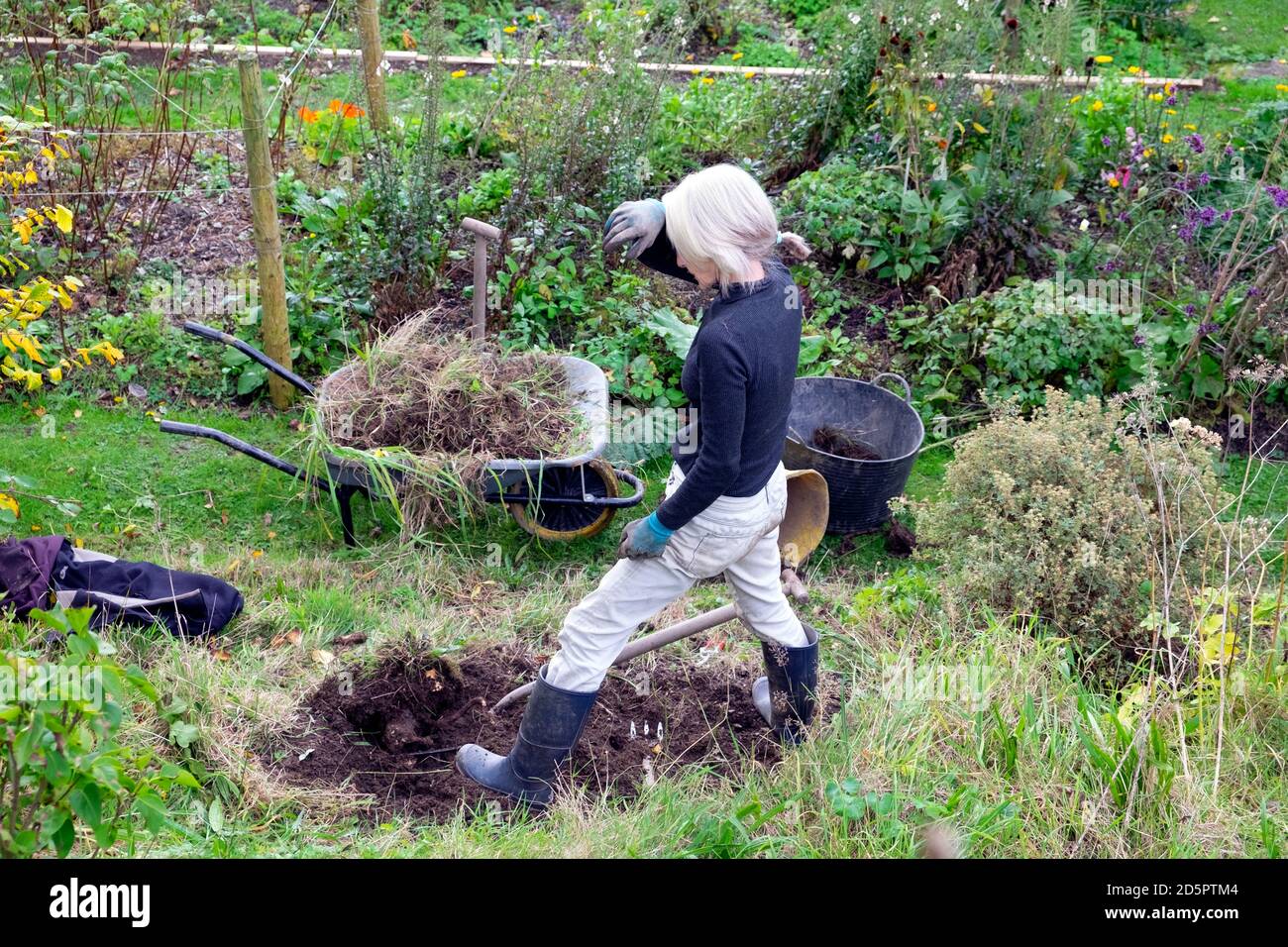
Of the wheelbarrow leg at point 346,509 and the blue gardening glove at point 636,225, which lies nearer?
the blue gardening glove at point 636,225

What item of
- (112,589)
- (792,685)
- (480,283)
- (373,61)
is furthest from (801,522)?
(373,61)

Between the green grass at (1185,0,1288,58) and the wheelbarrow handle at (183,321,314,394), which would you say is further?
the green grass at (1185,0,1288,58)

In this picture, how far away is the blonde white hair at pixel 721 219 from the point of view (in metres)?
3.00

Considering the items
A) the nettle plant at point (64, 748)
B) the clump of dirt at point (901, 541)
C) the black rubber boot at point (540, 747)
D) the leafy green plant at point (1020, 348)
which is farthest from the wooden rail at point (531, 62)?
the nettle plant at point (64, 748)

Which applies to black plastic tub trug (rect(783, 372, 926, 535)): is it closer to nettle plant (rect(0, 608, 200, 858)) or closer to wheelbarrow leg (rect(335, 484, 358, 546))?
wheelbarrow leg (rect(335, 484, 358, 546))

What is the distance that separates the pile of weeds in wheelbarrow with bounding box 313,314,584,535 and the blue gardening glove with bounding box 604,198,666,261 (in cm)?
157

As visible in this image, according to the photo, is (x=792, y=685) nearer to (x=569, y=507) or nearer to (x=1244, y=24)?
(x=569, y=507)

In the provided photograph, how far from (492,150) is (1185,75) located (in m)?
5.47

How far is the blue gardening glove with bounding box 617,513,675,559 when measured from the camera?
3.25 m

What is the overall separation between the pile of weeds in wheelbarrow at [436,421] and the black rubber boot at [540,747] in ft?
4.55

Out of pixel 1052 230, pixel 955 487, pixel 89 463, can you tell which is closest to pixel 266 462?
pixel 89 463

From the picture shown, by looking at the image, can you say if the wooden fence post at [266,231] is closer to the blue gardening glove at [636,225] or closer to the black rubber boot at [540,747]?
the blue gardening glove at [636,225]

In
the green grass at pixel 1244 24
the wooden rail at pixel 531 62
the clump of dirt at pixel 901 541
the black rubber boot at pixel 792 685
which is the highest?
the green grass at pixel 1244 24

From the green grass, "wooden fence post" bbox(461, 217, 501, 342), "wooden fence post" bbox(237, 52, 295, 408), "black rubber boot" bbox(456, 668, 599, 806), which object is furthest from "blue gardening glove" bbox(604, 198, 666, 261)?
the green grass
